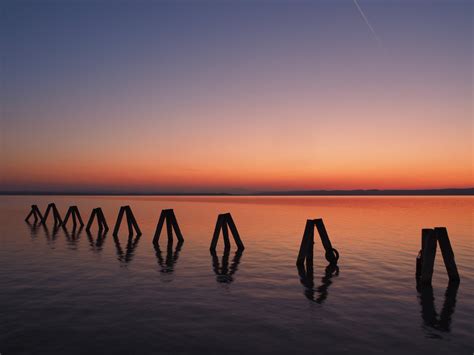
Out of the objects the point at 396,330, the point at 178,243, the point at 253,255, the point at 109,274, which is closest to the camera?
the point at 396,330

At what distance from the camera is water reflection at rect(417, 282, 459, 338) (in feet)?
34.2

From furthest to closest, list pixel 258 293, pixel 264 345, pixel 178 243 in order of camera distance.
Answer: pixel 178 243
pixel 258 293
pixel 264 345

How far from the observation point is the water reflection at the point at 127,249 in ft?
70.1

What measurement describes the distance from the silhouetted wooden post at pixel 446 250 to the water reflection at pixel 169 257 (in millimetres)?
11935

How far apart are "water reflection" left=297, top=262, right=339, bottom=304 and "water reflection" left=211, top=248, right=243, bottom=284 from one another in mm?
3213

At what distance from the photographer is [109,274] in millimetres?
17125

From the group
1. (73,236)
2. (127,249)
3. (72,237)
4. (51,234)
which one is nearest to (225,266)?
(127,249)

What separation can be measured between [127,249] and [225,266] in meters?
8.89

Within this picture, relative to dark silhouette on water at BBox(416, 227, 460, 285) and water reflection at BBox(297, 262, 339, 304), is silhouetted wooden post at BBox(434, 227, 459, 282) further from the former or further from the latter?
water reflection at BBox(297, 262, 339, 304)

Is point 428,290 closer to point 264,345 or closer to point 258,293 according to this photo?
point 258,293

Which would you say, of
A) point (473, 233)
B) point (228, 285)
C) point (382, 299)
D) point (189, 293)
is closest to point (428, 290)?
point (382, 299)

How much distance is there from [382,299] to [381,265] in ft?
22.4

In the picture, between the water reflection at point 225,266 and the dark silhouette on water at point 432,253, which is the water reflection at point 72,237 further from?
the dark silhouette on water at point 432,253

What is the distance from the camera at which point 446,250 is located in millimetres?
15055
